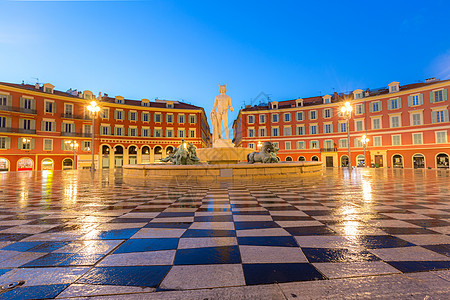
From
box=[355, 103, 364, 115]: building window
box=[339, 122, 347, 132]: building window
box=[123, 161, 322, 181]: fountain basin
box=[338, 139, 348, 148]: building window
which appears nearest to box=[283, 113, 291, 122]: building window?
box=[339, 122, 347, 132]: building window

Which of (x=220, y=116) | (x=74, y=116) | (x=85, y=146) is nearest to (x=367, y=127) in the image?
(x=220, y=116)

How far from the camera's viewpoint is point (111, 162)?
120 feet

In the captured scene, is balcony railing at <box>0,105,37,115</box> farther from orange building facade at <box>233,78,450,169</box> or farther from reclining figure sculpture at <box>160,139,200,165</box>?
Result: orange building facade at <box>233,78,450,169</box>

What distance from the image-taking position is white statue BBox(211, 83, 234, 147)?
14.2m

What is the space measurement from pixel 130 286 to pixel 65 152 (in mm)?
37898

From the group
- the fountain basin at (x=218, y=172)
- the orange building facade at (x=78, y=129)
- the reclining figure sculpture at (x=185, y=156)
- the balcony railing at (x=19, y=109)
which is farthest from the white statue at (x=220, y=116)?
the balcony railing at (x=19, y=109)

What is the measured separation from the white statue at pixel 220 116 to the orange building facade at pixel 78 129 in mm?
25711

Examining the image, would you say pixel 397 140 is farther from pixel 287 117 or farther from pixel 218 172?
pixel 218 172

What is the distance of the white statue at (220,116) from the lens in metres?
14.2

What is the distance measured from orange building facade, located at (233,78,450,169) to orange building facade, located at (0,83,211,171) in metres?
14.5

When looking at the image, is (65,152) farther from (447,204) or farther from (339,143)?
(339,143)

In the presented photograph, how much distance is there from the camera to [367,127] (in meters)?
34.1

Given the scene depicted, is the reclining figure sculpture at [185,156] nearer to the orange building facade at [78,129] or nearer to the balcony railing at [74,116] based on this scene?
the orange building facade at [78,129]

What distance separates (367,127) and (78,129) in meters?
43.7
